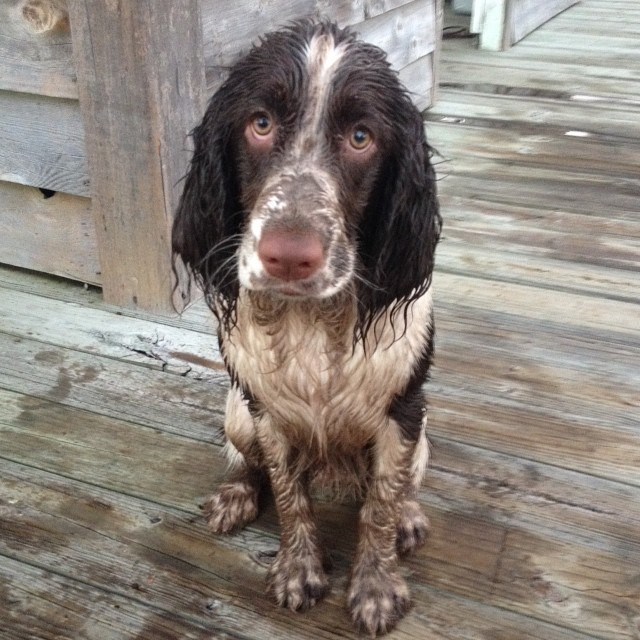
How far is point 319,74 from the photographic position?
1435 millimetres

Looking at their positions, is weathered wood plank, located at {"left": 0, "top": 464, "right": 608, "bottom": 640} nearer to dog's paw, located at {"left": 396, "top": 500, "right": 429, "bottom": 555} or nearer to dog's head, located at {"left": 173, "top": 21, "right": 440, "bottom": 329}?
dog's paw, located at {"left": 396, "top": 500, "right": 429, "bottom": 555}

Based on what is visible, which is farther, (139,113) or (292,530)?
(139,113)

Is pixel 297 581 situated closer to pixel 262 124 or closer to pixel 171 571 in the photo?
pixel 171 571

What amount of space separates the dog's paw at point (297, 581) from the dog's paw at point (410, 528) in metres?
0.20

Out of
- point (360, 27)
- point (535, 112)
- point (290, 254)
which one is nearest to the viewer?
point (290, 254)

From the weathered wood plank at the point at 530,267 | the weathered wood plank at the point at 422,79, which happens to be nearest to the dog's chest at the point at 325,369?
the weathered wood plank at the point at 530,267

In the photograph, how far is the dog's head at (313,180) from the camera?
1.38 metres

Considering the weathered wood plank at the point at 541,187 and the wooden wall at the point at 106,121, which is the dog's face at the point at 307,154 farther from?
the weathered wood plank at the point at 541,187

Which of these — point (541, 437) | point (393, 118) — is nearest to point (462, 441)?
point (541, 437)

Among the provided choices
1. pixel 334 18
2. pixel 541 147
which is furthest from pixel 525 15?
pixel 334 18

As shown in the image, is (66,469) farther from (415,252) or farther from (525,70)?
(525,70)

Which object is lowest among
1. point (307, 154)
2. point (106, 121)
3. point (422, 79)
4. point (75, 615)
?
point (75, 615)

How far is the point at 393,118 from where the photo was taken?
1.50 m

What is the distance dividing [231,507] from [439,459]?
0.60 meters
